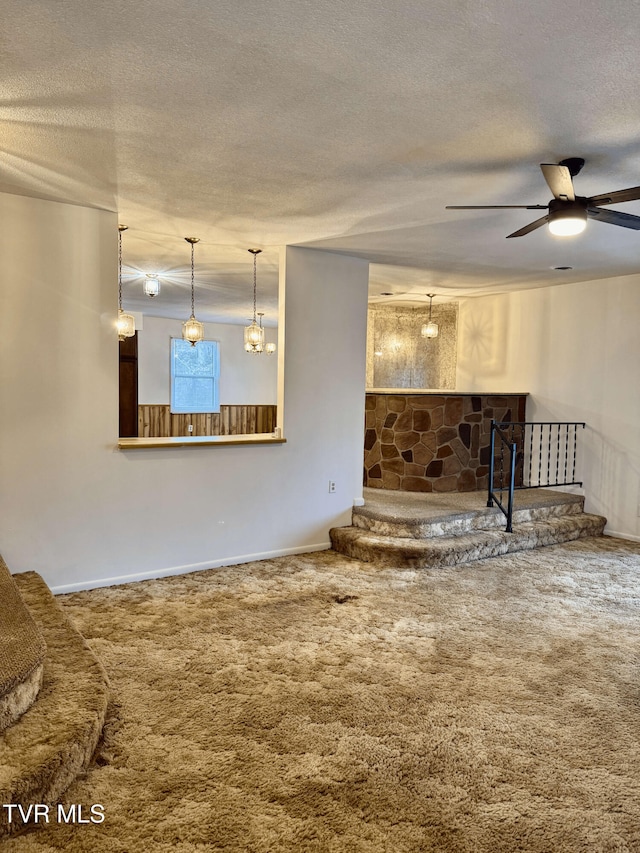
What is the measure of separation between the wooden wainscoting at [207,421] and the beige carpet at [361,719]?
20.7ft

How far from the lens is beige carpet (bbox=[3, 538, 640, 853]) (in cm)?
188

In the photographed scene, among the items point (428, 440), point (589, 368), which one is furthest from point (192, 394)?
point (589, 368)

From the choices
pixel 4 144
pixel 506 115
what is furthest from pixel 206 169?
pixel 506 115

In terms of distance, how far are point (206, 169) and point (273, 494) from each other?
2.66m

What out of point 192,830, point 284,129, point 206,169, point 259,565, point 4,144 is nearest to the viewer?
point 192,830

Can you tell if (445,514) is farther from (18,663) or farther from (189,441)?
(18,663)

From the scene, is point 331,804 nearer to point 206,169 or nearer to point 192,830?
point 192,830

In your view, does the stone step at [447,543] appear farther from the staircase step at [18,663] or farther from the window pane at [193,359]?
the window pane at [193,359]

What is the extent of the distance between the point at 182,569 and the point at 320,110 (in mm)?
3358

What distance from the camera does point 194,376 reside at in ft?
35.1

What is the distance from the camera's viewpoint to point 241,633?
133 inches

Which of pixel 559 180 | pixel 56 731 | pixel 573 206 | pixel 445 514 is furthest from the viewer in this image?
pixel 445 514

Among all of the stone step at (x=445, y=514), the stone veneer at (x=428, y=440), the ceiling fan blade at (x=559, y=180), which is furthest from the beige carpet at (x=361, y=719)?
the ceiling fan blade at (x=559, y=180)

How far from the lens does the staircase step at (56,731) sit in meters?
1.89
